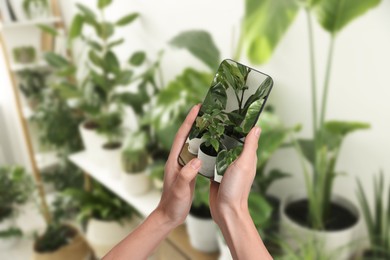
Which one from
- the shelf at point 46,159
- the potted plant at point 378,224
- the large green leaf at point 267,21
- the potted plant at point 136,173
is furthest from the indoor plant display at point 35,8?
the potted plant at point 378,224

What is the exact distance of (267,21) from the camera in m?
0.72

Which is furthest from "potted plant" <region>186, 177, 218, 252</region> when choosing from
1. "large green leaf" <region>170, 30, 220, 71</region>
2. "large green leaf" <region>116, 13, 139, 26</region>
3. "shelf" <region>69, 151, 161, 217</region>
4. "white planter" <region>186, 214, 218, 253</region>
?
"large green leaf" <region>116, 13, 139, 26</region>

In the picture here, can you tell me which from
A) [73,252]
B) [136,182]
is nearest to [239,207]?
[136,182]

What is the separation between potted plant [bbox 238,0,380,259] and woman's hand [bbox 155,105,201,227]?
1.30 feet

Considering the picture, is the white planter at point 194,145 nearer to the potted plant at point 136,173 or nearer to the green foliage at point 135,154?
the green foliage at point 135,154

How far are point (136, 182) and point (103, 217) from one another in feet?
1.23

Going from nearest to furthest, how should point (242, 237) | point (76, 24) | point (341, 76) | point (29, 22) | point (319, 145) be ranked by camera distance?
point (242, 237)
point (319, 145)
point (341, 76)
point (76, 24)
point (29, 22)

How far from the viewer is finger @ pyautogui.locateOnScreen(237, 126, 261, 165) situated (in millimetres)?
352

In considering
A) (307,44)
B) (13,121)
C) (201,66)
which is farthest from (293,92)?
(13,121)

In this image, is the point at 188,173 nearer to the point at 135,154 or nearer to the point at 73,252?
the point at 135,154

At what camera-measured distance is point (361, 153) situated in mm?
1035

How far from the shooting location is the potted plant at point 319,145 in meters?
0.73

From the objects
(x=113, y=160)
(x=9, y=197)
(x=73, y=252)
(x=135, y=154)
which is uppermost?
(x=135, y=154)

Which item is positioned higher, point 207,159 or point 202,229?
point 207,159
